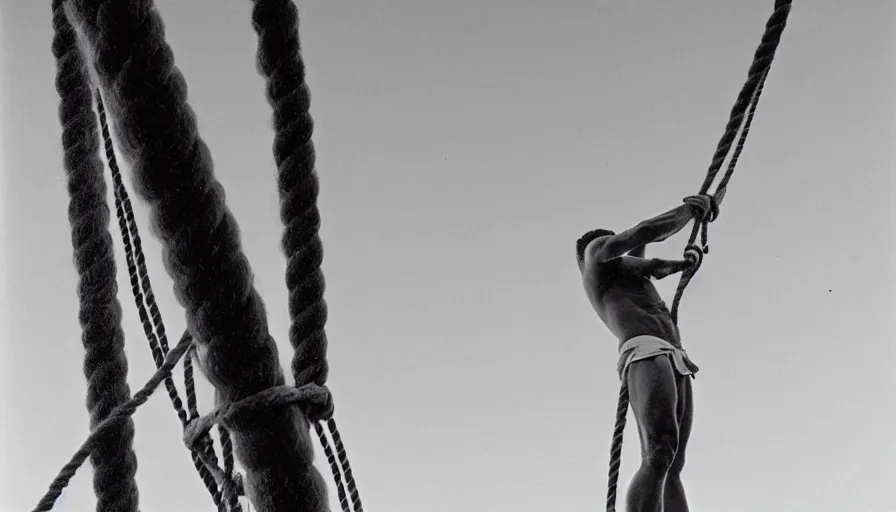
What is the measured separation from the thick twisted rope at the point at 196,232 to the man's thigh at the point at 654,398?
2.17 meters

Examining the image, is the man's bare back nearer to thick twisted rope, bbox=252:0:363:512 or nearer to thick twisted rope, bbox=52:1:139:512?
thick twisted rope, bbox=52:1:139:512

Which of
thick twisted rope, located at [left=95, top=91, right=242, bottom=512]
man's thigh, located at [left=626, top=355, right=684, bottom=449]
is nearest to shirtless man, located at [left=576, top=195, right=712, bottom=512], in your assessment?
man's thigh, located at [left=626, top=355, right=684, bottom=449]

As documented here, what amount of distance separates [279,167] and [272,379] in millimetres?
206

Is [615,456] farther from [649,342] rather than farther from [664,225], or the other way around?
[664,225]

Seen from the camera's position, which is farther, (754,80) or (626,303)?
(626,303)

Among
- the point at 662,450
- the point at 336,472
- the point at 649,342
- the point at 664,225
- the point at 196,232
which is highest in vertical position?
the point at 664,225

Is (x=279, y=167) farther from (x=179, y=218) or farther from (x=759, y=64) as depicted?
(x=759, y=64)

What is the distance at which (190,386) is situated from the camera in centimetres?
109

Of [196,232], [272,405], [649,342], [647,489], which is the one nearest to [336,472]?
[272,405]

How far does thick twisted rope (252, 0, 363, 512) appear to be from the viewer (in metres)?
0.81

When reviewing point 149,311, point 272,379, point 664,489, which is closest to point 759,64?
point 664,489

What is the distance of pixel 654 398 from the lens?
2.83 m

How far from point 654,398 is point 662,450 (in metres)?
0.19

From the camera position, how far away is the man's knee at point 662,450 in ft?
8.84
